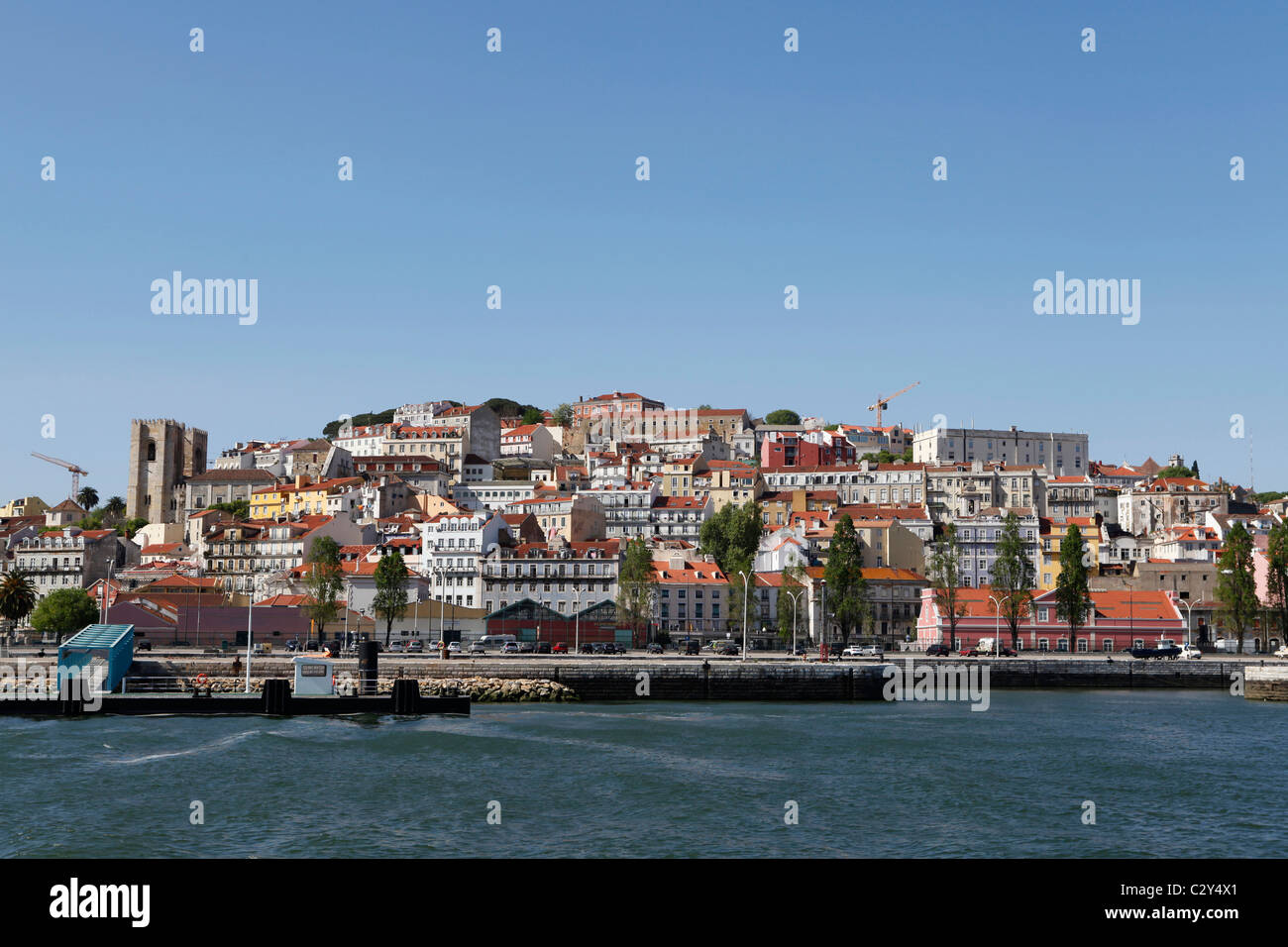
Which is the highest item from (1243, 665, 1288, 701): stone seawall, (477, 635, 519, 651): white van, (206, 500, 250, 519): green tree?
(206, 500, 250, 519): green tree

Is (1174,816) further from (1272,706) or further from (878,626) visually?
(878,626)

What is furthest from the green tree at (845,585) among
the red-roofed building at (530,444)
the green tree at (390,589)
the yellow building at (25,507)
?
the yellow building at (25,507)

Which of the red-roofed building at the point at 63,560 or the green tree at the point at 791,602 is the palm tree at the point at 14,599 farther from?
the green tree at the point at 791,602

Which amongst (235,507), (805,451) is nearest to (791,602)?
(805,451)

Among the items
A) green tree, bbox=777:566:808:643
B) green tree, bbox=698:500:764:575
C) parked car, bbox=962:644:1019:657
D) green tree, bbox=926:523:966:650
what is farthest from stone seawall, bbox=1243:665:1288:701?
green tree, bbox=698:500:764:575

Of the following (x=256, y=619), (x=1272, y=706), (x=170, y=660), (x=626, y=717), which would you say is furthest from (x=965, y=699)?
(x=256, y=619)

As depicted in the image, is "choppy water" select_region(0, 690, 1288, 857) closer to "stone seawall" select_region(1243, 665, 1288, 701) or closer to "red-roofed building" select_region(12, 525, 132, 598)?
"stone seawall" select_region(1243, 665, 1288, 701)

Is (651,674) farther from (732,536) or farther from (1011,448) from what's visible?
(1011,448)
